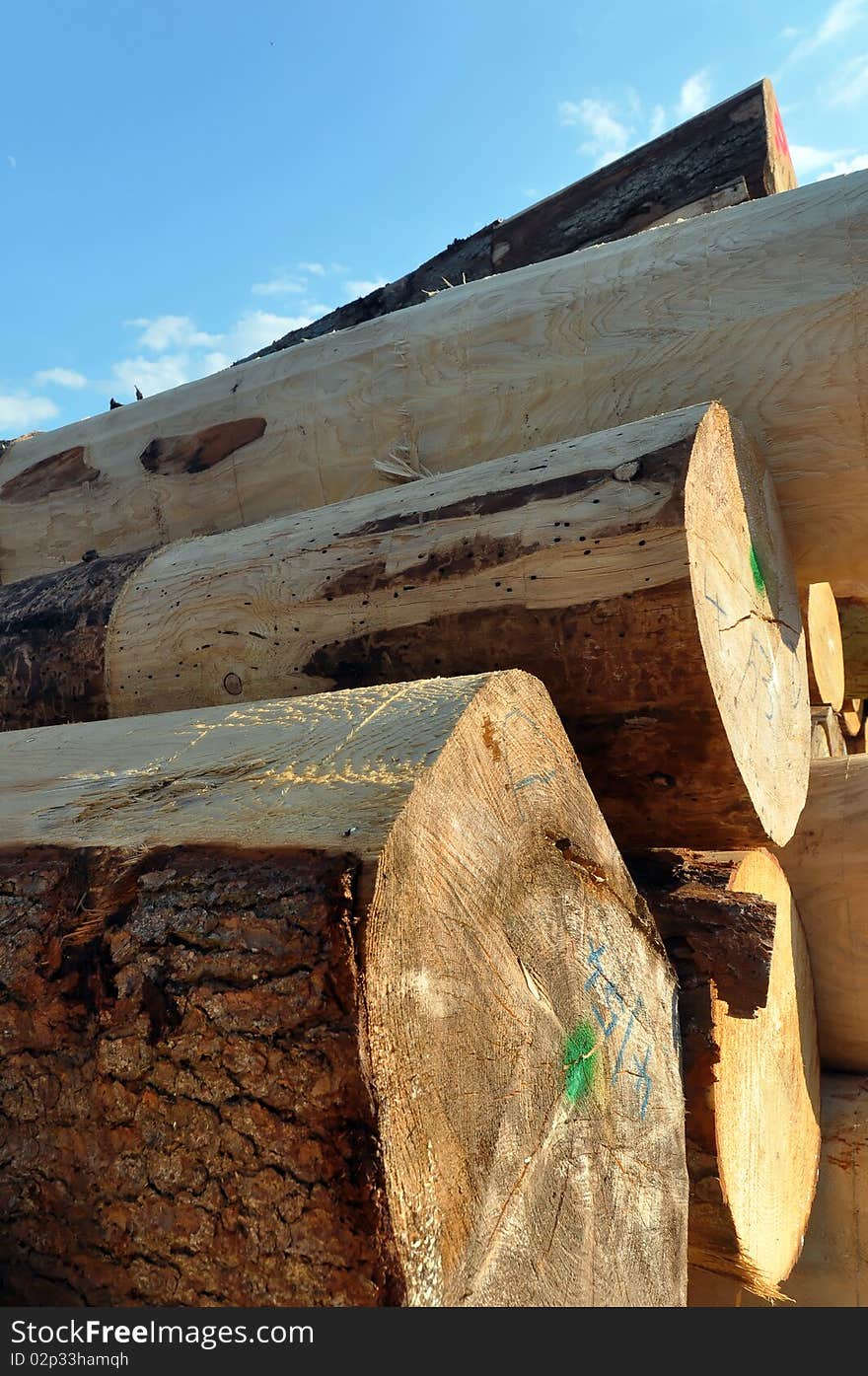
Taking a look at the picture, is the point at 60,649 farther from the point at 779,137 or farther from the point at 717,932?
the point at 779,137

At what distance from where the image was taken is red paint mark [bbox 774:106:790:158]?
3.00m

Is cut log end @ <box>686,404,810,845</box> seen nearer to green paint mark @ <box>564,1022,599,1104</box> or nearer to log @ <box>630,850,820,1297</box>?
log @ <box>630,850,820,1297</box>

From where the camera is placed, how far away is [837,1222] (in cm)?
201

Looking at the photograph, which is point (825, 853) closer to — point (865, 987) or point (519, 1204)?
point (865, 987)

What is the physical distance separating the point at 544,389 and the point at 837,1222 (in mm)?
1894

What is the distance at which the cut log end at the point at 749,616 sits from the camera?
154cm

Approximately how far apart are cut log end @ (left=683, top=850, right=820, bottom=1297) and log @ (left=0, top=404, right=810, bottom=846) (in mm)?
287

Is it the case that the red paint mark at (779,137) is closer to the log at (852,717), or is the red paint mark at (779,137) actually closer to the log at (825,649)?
the log at (825,649)

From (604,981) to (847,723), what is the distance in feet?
10.2

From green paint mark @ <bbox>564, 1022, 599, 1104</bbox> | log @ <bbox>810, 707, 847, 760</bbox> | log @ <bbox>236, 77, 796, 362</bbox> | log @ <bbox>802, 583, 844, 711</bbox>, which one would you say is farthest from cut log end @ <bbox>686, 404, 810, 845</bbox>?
log @ <bbox>236, 77, 796, 362</bbox>

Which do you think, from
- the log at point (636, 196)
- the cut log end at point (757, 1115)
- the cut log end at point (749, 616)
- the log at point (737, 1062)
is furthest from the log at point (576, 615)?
the log at point (636, 196)

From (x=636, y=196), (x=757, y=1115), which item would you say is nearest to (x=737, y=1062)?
(x=757, y=1115)

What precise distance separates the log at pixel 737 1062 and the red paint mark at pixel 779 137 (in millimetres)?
2381

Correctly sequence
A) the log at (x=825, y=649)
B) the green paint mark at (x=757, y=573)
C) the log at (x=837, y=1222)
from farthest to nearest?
the log at (x=825, y=649) < the log at (x=837, y=1222) < the green paint mark at (x=757, y=573)
